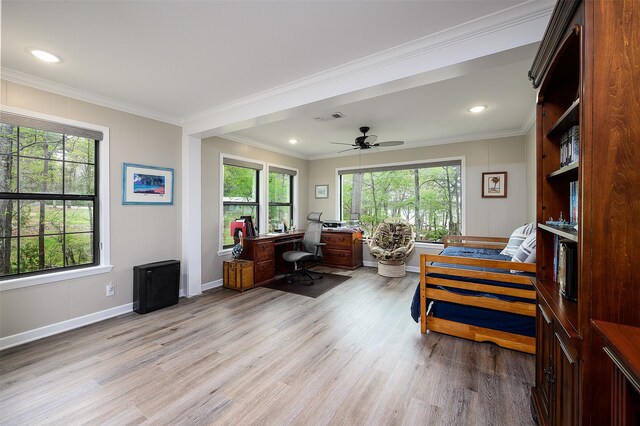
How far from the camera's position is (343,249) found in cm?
579

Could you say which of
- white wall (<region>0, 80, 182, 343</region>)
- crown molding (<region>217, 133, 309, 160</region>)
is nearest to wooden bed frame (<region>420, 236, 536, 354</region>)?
white wall (<region>0, 80, 182, 343</region>)

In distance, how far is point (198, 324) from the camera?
3.05m

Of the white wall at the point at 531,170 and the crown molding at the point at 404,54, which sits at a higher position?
the crown molding at the point at 404,54

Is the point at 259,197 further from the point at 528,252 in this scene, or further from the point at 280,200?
the point at 528,252

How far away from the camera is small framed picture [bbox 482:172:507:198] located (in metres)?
4.66

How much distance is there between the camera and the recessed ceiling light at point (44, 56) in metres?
2.24

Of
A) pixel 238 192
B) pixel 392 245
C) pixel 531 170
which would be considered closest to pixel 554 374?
pixel 531 170

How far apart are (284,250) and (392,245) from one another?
7.05 feet

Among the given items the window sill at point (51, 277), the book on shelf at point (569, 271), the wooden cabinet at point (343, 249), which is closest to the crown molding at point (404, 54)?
the book on shelf at point (569, 271)

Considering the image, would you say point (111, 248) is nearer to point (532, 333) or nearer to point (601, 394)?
point (601, 394)

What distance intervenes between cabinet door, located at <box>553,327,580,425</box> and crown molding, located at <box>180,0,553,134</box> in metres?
1.80

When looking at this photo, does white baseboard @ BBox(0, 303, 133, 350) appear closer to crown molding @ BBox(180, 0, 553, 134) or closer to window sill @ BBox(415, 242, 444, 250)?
crown molding @ BBox(180, 0, 553, 134)

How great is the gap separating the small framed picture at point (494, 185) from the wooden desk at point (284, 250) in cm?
250

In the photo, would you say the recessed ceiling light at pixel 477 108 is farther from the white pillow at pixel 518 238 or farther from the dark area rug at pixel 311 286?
the dark area rug at pixel 311 286
